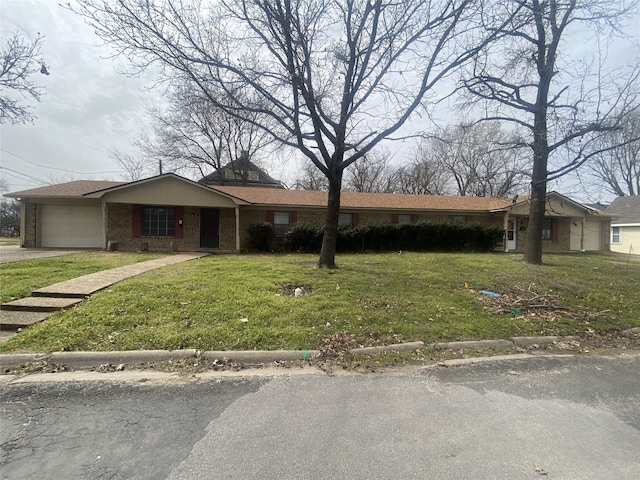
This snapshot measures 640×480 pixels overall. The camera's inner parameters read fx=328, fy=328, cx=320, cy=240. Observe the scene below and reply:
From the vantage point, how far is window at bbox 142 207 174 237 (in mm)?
16953

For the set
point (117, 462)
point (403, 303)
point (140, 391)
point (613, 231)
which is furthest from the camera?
point (613, 231)

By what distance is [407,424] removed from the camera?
2875mm

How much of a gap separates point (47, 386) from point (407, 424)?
145 inches

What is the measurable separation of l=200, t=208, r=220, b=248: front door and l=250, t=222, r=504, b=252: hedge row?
2.42m

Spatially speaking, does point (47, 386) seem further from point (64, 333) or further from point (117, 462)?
point (117, 462)

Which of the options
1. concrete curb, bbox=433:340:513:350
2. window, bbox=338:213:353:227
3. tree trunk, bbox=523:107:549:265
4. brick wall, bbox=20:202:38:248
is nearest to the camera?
concrete curb, bbox=433:340:513:350

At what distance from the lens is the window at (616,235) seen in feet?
86.9

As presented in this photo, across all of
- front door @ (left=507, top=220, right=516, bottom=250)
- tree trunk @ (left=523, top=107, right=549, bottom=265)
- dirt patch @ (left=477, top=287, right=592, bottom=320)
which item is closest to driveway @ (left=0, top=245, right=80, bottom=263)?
dirt patch @ (left=477, top=287, right=592, bottom=320)

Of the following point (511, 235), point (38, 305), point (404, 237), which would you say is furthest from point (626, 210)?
point (38, 305)

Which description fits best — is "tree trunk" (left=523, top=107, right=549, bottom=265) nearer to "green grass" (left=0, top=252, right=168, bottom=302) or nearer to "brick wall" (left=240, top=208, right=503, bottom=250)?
"brick wall" (left=240, top=208, right=503, bottom=250)

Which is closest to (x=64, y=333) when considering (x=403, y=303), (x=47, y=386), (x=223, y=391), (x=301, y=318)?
(x=47, y=386)

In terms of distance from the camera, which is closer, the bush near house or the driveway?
the driveway

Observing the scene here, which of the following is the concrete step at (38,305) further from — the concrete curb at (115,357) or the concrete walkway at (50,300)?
the concrete curb at (115,357)

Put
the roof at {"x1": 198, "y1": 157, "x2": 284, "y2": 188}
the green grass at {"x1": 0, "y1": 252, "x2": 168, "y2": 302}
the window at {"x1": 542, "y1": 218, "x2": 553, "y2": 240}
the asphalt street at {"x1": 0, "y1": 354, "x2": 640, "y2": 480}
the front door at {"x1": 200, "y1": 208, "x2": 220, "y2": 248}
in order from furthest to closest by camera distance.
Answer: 1. the roof at {"x1": 198, "y1": 157, "x2": 284, "y2": 188}
2. the window at {"x1": 542, "y1": 218, "x2": 553, "y2": 240}
3. the front door at {"x1": 200, "y1": 208, "x2": 220, "y2": 248}
4. the green grass at {"x1": 0, "y1": 252, "x2": 168, "y2": 302}
5. the asphalt street at {"x1": 0, "y1": 354, "x2": 640, "y2": 480}
